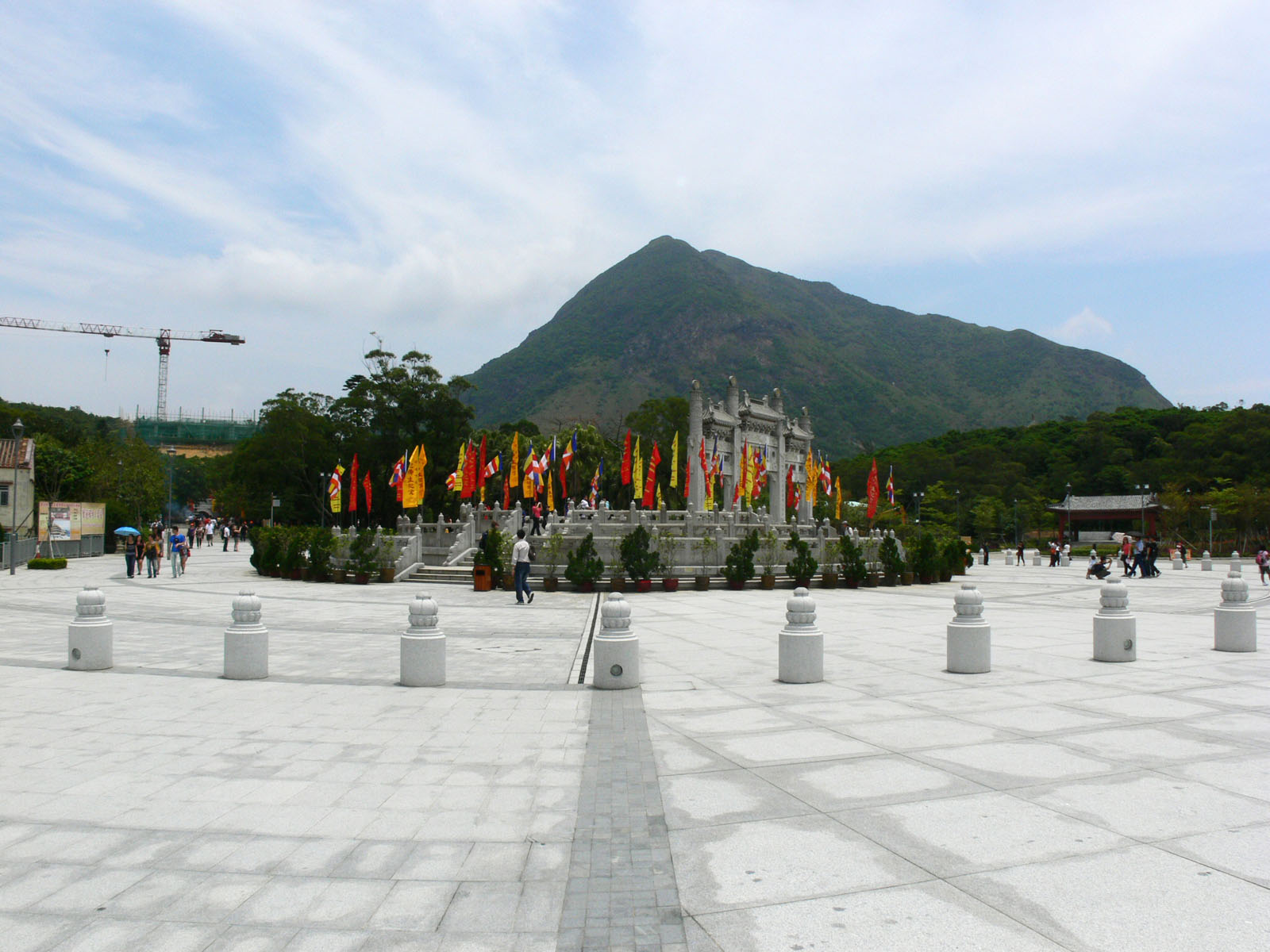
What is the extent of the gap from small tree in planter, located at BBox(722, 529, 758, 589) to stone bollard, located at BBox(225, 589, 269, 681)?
61.5 ft

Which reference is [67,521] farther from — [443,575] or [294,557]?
[443,575]

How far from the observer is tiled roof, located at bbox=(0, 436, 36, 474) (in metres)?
48.8

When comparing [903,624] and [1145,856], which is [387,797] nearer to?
[1145,856]

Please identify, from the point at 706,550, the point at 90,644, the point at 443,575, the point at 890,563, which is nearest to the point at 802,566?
the point at 706,550

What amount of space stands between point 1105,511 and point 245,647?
3518 inches

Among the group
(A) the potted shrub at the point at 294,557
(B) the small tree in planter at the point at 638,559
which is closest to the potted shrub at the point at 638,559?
(B) the small tree in planter at the point at 638,559

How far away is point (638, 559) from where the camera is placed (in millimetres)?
27078

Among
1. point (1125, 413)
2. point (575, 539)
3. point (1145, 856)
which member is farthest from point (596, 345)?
point (1145, 856)

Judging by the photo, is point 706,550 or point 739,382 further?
point 739,382

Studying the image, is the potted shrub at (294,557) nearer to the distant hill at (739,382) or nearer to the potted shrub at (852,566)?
the potted shrub at (852,566)

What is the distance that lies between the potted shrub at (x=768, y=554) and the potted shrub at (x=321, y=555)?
1538cm

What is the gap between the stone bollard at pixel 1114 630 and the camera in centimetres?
1200

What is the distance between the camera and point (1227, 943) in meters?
3.87

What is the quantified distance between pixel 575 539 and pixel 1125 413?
343 ft
